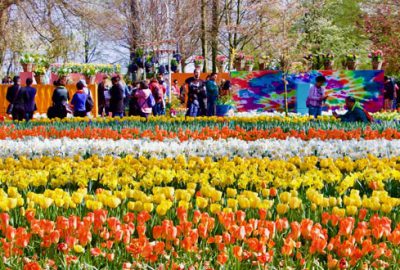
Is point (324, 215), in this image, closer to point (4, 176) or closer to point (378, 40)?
point (4, 176)

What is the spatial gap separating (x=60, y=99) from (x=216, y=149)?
6465mm

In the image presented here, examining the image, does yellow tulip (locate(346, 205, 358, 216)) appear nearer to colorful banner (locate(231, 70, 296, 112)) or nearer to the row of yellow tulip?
the row of yellow tulip

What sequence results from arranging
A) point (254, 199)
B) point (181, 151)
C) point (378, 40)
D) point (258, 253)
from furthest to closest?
point (378, 40)
point (181, 151)
point (254, 199)
point (258, 253)

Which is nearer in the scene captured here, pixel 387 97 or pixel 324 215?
pixel 324 215

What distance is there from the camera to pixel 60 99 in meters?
13.2

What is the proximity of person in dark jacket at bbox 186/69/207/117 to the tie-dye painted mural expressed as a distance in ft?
17.1

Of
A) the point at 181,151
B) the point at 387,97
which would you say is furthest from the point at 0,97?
the point at 181,151

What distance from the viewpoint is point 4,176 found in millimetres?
5309

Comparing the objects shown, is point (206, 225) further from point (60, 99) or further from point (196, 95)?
point (196, 95)

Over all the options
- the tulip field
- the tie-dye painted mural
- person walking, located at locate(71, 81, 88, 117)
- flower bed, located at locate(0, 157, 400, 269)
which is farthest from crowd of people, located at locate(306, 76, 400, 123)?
flower bed, located at locate(0, 157, 400, 269)

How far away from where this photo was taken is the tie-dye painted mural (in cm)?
2136

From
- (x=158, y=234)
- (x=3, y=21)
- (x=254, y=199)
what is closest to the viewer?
(x=158, y=234)

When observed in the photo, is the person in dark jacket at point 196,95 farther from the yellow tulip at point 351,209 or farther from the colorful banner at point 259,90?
the yellow tulip at point 351,209

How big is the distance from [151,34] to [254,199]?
22.8 metres
